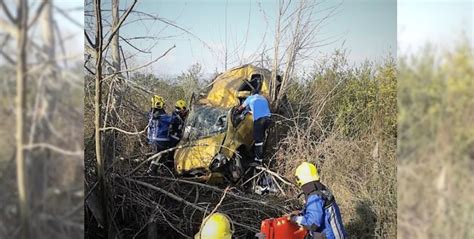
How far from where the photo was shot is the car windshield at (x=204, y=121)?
4465 millimetres

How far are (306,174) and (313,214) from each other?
24 cm

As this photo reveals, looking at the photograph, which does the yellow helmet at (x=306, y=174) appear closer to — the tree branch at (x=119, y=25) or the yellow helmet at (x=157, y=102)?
the yellow helmet at (x=157, y=102)

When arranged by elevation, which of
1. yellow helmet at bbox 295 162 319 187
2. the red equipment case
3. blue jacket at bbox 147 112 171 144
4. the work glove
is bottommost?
the red equipment case

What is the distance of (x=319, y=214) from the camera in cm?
399

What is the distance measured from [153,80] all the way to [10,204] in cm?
144

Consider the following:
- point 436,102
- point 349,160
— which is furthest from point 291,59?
point 436,102

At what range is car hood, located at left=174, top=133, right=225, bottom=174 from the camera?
4.42 metres

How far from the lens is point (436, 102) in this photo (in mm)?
3805

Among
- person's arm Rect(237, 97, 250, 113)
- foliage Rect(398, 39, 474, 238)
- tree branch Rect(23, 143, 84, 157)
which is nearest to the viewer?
tree branch Rect(23, 143, 84, 157)

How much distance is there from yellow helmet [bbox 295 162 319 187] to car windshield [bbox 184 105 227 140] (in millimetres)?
568

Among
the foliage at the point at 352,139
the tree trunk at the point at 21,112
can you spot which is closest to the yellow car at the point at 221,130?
the foliage at the point at 352,139

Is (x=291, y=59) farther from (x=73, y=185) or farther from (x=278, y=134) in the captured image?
(x=73, y=185)

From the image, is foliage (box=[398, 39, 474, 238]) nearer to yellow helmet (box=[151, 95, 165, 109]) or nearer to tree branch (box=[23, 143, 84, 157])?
yellow helmet (box=[151, 95, 165, 109])

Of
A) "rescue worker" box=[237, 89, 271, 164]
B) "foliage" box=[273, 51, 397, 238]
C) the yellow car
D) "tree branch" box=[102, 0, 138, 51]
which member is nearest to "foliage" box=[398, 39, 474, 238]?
"foliage" box=[273, 51, 397, 238]
